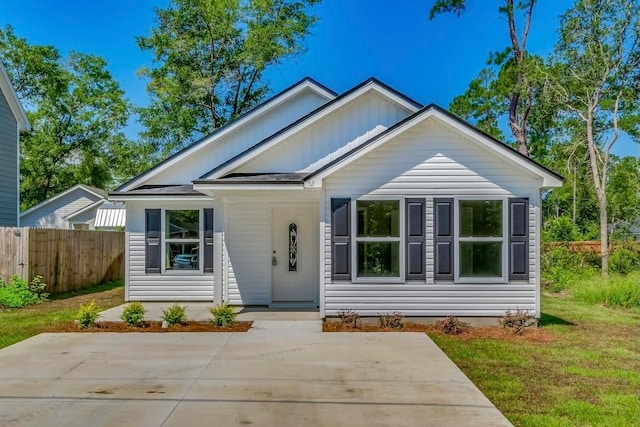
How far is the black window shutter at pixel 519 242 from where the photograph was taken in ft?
27.5

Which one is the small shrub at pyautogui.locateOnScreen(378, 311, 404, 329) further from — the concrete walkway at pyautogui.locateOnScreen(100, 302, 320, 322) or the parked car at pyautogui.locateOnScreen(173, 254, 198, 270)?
the parked car at pyautogui.locateOnScreen(173, 254, 198, 270)

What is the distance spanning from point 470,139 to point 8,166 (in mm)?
14550

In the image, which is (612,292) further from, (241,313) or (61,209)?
(61,209)

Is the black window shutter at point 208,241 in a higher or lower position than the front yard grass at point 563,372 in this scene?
higher

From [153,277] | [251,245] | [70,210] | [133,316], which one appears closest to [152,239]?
[153,277]

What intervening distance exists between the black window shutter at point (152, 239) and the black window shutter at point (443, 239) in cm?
682

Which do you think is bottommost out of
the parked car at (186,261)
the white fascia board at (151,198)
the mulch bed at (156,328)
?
the mulch bed at (156,328)

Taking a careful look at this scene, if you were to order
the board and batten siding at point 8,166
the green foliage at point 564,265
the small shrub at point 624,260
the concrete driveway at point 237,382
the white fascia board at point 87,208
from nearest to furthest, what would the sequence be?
the concrete driveway at point 237,382, the board and batten siding at point 8,166, the green foliage at point 564,265, the small shrub at point 624,260, the white fascia board at point 87,208

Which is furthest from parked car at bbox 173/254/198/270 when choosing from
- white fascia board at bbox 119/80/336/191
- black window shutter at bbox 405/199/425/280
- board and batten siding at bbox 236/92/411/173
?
black window shutter at bbox 405/199/425/280

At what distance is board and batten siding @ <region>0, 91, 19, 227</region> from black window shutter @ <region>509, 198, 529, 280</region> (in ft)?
48.8

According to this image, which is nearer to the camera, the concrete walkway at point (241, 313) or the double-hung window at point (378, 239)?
the double-hung window at point (378, 239)

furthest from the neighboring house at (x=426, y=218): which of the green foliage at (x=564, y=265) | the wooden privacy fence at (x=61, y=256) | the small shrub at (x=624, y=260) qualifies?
the small shrub at (x=624, y=260)

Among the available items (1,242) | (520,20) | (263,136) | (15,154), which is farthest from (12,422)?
(520,20)

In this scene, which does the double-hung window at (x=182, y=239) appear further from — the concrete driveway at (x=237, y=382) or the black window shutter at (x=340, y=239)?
the black window shutter at (x=340, y=239)
